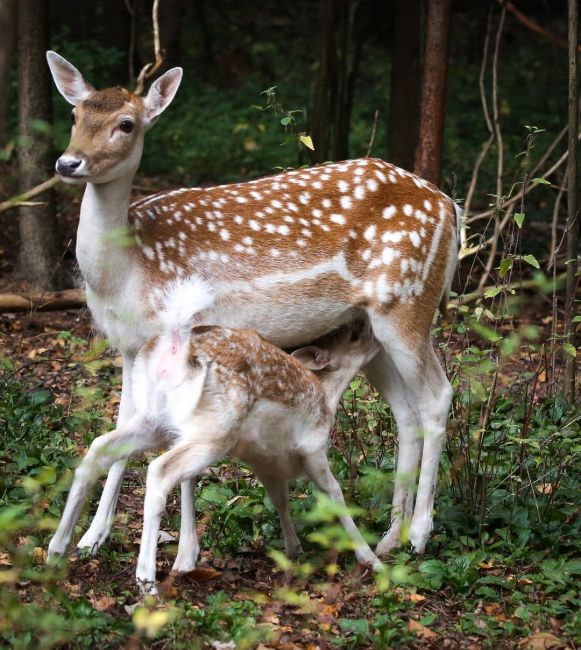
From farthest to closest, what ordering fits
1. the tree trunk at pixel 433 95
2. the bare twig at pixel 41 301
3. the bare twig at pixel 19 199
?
the tree trunk at pixel 433 95, the bare twig at pixel 41 301, the bare twig at pixel 19 199

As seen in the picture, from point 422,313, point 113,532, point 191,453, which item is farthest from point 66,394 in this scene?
point 191,453

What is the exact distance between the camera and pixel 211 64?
58.5ft

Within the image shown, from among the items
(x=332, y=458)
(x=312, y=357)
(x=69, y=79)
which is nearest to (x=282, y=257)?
(x=312, y=357)

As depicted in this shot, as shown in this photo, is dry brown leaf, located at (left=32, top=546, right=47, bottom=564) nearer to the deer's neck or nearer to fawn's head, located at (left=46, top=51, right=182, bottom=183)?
the deer's neck

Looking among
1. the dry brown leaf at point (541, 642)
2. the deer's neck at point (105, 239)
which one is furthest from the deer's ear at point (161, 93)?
the dry brown leaf at point (541, 642)

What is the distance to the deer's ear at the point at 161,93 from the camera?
5918 millimetres

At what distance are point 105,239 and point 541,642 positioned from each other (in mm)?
2694

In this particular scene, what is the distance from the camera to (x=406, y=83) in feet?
41.4

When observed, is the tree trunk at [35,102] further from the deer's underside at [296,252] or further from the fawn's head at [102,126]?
the deer's underside at [296,252]

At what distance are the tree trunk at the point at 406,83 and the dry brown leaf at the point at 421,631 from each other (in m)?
8.25

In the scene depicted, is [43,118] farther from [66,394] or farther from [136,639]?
[136,639]

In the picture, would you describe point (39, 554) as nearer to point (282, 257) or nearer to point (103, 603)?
point (103, 603)

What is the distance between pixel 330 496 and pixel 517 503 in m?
1.30

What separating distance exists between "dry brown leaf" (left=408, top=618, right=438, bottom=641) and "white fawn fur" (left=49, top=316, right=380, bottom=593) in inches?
17.3
